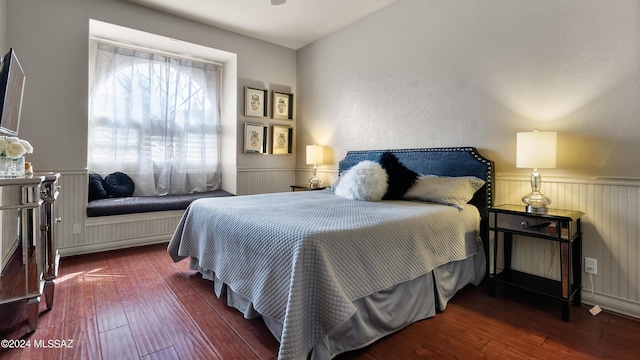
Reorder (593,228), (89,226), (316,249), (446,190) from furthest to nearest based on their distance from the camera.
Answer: (89,226)
(446,190)
(593,228)
(316,249)

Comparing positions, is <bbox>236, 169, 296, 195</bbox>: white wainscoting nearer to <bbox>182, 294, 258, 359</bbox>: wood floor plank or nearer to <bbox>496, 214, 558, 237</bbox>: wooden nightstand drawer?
<bbox>182, 294, 258, 359</bbox>: wood floor plank

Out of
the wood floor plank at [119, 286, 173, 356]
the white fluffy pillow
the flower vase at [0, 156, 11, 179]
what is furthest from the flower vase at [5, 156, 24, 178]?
the white fluffy pillow

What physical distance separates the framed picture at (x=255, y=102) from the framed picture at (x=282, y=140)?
312 millimetres

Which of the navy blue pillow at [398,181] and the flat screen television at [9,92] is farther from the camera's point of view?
the navy blue pillow at [398,181]

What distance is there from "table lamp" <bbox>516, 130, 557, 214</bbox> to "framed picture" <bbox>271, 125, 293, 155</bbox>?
3383 millimetres

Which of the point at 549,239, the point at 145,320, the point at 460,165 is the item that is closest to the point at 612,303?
the point at 549,239

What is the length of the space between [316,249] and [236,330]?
2.68 ft

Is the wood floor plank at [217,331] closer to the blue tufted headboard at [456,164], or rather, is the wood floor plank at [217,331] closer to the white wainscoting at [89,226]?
the white wainscoting at [89,226]

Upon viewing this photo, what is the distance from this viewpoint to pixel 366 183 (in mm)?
2715

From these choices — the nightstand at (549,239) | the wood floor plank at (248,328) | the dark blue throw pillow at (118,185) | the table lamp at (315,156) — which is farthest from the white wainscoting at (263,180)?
the nightstand at (549,239)

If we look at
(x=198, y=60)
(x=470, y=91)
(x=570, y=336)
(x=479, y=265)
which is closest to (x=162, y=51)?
(x=198, y=60)

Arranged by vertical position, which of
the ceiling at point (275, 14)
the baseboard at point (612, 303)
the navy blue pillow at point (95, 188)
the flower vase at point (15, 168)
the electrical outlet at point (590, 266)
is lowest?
the baseboard at point (612, 303)

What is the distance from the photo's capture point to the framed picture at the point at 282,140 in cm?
484

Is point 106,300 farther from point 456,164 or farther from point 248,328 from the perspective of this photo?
point 456,164
